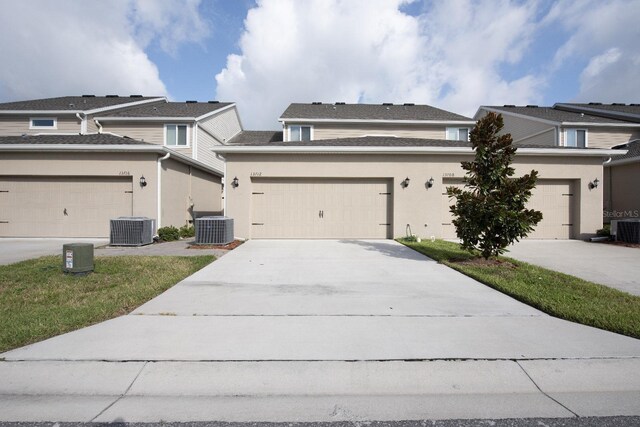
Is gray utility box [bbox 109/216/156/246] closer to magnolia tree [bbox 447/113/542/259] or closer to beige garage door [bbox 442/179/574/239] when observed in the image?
magnolia tree [bbox 447/113/542/259]

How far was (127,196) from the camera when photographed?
41.1 ft

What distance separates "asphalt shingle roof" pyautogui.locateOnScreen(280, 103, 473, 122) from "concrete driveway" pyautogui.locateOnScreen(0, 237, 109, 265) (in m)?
12.9

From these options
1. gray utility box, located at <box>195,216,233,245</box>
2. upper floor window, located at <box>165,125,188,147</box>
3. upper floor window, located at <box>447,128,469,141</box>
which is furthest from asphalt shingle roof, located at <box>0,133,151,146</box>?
upper floor window, located at <box>447,128,469,141</box>

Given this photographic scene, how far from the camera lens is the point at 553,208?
42.2 ft

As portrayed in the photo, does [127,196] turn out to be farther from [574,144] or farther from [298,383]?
[574,144]

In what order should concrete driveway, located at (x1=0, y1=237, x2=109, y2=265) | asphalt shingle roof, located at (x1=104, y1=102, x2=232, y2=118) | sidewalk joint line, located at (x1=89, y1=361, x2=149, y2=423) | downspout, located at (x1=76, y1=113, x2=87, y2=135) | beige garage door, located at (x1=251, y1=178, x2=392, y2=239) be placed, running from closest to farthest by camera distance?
1. sidewalk joint line, located at (x1=89, y1=361, x2=149, y2=423)
2. concrete driveway, located at (x1=0, y1=237, x2=109, y2=265)
3. beige garage door, located at (x1=251, y1=178, x2=392, y2=239)
4. asphalt shingle roof, located at (x1=104, y1=102, x2=232, y2=118)
5. downspout, located at (x1=76, y1=113, x2=87, y2=135)

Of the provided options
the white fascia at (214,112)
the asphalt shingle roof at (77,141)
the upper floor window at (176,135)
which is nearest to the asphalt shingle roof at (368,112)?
the white fascia at (214,112)

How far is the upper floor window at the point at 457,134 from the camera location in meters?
20.2

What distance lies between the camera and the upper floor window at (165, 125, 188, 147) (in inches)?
734

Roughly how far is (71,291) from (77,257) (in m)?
1.19

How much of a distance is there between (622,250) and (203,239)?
13.5 meters

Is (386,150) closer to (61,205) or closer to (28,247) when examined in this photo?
(28,247)

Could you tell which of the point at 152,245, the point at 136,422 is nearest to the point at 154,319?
the point at 136,422

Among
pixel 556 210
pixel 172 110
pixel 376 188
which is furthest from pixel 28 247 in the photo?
pixel 556 210
